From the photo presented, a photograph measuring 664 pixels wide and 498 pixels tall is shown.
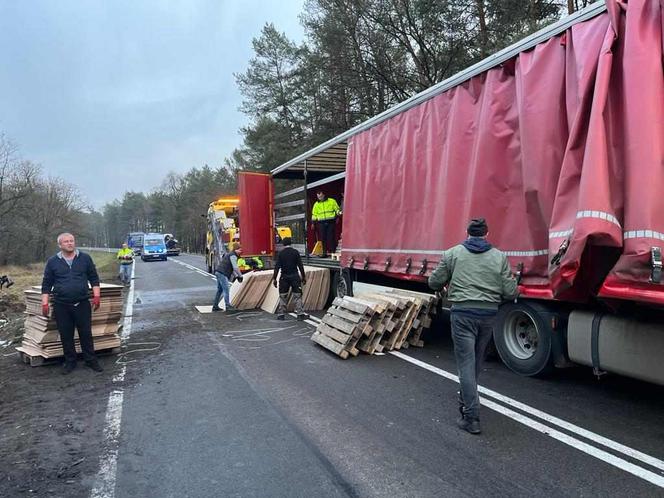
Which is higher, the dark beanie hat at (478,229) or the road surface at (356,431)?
the dark beanie hat at (478,229)

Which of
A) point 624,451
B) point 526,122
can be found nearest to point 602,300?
point 624,451

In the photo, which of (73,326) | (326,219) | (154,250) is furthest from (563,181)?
(154,250)

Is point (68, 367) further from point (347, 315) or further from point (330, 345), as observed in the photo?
point (347, 315)

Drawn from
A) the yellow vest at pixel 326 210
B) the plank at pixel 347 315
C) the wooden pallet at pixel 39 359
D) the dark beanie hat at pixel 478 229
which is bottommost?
the wooden pallet at pixel 39 359

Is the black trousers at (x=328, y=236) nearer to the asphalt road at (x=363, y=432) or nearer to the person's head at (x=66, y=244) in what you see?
the asphalt road at (x=363, y=432)

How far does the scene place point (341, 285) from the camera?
10.1 m

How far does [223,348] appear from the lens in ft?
24.4

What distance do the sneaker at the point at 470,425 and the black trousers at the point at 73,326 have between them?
4890 millimetres

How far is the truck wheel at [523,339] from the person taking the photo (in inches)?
202

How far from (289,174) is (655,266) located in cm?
1032

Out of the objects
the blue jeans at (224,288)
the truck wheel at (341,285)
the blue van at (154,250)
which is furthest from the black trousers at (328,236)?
the blue van at (154,250)

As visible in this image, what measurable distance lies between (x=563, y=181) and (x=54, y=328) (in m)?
6.54

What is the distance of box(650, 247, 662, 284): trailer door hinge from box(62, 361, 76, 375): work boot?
650cm

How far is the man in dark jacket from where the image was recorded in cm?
626
